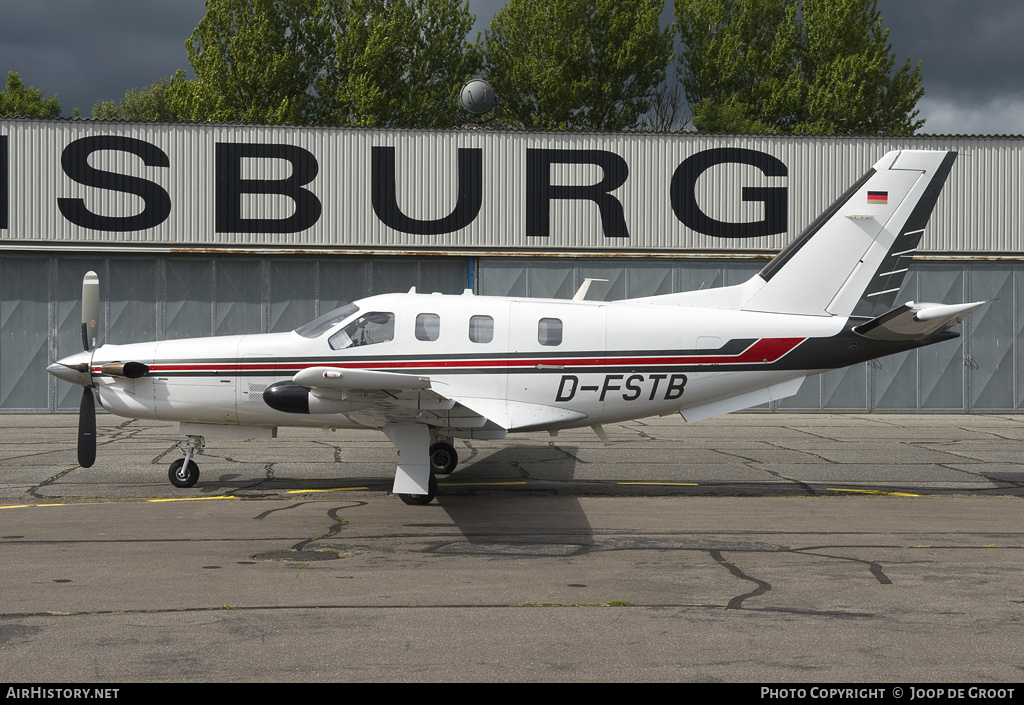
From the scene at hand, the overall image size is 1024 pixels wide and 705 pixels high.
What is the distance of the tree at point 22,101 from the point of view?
64.7 metres

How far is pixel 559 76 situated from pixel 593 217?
28.2 metres

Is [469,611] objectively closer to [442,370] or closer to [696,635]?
[696,635]

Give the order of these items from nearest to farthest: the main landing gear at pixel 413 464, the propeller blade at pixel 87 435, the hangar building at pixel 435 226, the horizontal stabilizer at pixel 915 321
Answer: the main landing gear at pixel 413 464 → the horizontal stabilizer at pixel 915 321 → the propeller blade at pixel 87 435 → the hangar building at pixel 435 226

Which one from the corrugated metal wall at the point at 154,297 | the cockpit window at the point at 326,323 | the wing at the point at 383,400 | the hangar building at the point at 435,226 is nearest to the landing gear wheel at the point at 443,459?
the wing at the point at 383,400

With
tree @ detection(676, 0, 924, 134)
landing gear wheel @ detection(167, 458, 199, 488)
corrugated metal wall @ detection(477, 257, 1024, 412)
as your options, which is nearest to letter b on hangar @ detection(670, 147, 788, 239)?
corrugated metal wall @ detection(477, 257, 1024, 412)

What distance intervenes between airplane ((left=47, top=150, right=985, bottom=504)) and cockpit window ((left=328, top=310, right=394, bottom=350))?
0.01 meters

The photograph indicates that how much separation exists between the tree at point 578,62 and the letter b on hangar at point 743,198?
1047 inches

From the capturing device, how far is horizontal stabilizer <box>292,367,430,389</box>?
10227 millimetres

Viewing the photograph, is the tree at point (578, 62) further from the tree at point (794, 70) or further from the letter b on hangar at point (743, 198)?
the letter b on hangar at point (743, 198)

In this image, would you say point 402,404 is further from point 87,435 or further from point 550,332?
point 87,435

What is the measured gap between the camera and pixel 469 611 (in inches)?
275

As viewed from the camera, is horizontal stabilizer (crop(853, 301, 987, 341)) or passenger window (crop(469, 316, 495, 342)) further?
passenger window (crop(469, 316, 495, 342))

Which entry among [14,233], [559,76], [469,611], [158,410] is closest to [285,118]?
[559,76]

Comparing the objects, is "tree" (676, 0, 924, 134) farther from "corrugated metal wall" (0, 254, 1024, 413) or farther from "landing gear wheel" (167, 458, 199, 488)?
"landing gear wheel" (167, 458, 199, 488)
